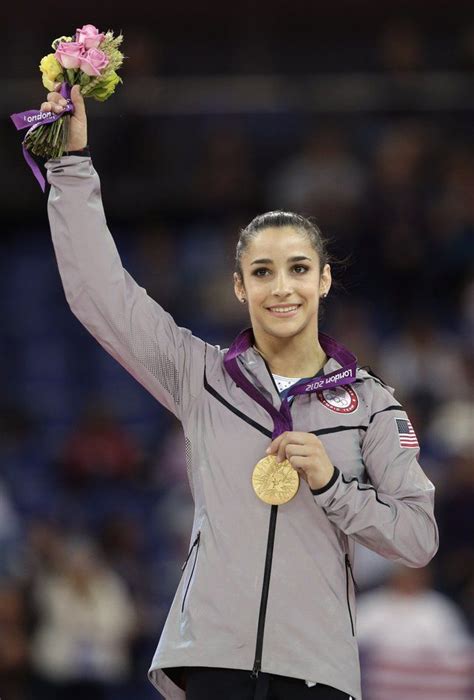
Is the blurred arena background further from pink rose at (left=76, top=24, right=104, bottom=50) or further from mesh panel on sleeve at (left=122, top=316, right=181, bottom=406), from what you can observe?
pink rose at (left=76, top=24, right=104, bottom=50)

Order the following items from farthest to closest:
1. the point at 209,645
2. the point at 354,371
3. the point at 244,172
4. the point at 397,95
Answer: the point at 244,172, the point at 397,95, the point at 354,371, the point at 209,645

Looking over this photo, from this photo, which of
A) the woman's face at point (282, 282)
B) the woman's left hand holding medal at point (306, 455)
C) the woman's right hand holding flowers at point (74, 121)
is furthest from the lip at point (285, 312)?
the woman's right hand holding flowers at point (74, 121)

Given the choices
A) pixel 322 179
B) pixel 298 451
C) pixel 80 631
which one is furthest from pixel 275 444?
pixel 322 179

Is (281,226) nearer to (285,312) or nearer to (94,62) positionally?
(285,312)

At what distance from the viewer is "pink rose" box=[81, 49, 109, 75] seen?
133 inches

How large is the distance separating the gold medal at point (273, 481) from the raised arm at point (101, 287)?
0.98 ft

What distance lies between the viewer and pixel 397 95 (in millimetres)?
8992

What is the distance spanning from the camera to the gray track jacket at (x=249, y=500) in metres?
3.19

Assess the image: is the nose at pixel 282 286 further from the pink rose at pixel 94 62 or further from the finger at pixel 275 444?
the pink rose at pixel 94 62

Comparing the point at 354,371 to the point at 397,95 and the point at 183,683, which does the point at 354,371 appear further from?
the point at 397,95

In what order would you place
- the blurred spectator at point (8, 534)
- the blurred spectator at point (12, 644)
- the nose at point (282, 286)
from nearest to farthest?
the nose at point (282, 286)
the blurred spectator at point (12, 644)
the blurred spectator at point (8, 534)

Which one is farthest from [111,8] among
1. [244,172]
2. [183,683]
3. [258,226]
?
[183,683]

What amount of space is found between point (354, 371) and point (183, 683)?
0.86m

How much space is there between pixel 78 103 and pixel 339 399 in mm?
961
